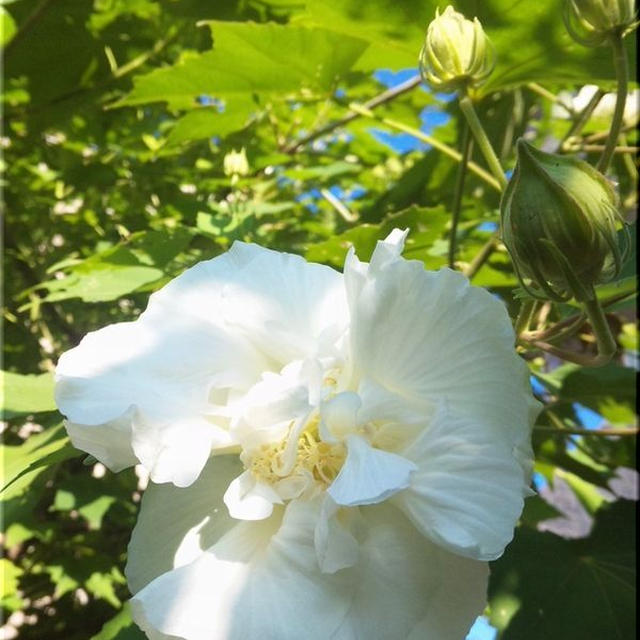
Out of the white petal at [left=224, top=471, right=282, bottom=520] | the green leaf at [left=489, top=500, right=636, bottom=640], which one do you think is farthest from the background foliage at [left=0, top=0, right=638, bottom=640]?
the white petal at [left=224, top=471, right=282, bottom=520]

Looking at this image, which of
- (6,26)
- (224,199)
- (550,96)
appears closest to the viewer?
(550,96)

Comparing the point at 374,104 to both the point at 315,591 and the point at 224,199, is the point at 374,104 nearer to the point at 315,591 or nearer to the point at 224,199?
the point at 224,199

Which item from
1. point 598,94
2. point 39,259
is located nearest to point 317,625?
point 598,94

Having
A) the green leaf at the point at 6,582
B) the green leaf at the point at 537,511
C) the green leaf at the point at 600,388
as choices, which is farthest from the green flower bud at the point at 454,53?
the green leaf at the point at 6,582

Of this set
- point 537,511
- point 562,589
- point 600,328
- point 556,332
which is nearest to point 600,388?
point 537,511

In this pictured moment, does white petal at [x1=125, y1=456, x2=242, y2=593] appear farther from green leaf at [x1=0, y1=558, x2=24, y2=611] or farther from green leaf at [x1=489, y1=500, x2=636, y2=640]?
green leaf at [x1=0, y1=558, x2=24, y2=611]

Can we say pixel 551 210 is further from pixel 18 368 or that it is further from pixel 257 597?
pixel 18 368
